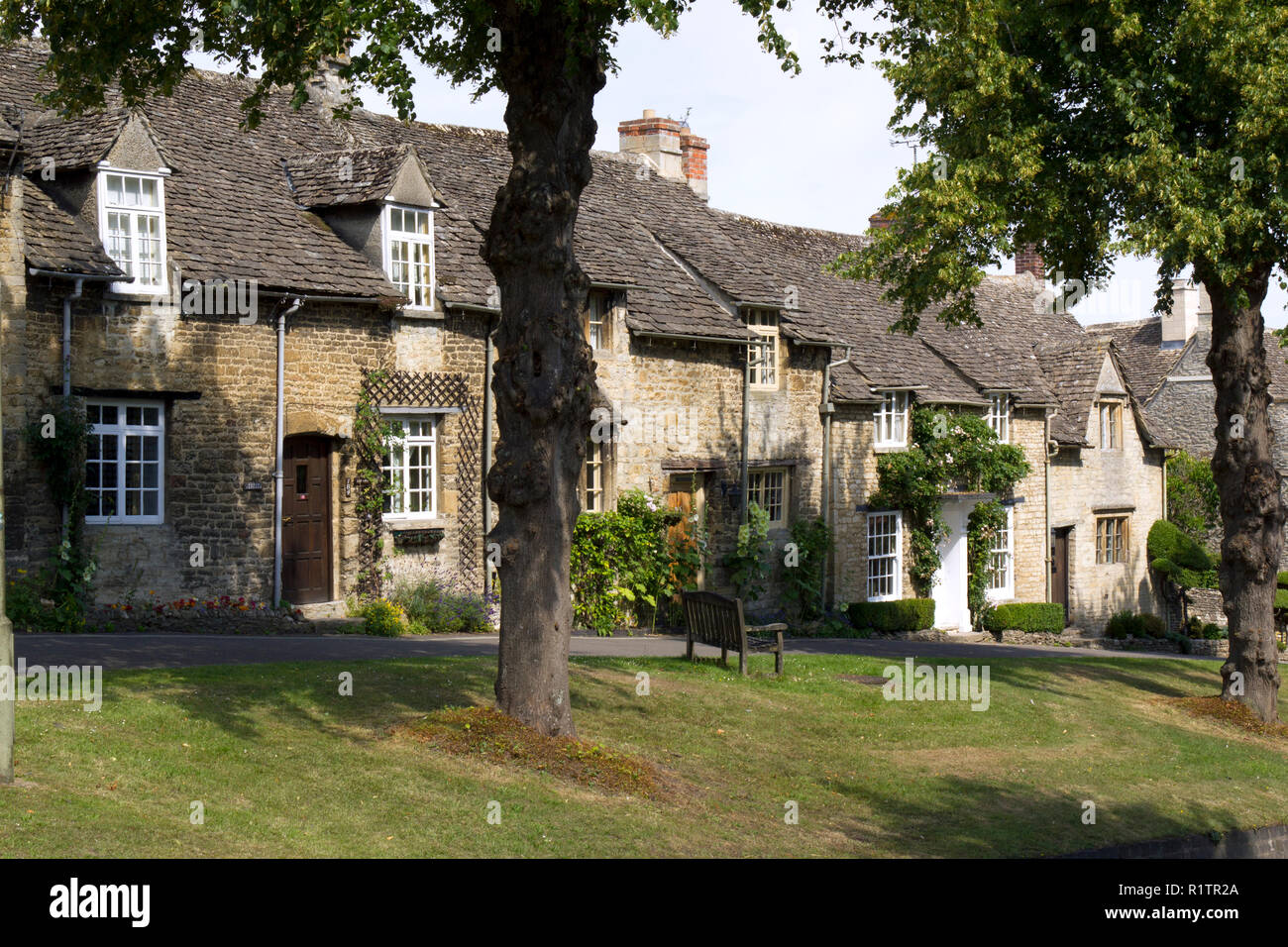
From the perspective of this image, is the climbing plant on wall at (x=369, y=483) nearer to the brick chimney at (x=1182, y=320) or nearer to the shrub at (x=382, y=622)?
the shrub at (x=382, y=622)

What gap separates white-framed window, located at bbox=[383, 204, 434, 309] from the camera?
72.4 ft

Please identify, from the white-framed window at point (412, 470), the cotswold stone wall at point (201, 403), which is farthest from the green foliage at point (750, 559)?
the cotswold stone wall at point (201, 403)

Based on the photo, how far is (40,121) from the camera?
19.8m

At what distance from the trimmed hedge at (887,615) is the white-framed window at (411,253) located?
11807mm

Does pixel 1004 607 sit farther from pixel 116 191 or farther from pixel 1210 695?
pixel 116 191

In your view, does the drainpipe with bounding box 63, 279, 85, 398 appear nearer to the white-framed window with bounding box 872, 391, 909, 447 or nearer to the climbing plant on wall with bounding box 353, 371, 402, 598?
the climbing plant on wall with bounding box 353, 371, 402, 598

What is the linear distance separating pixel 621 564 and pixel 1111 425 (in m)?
18.4

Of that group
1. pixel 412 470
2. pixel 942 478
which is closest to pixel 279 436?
pixel 412 470

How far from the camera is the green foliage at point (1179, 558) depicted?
36.6 metres
